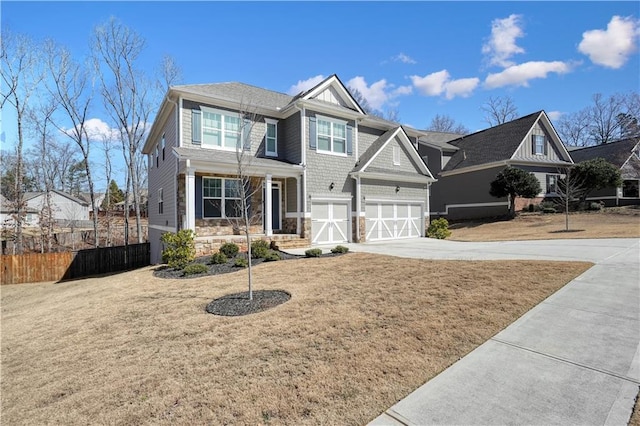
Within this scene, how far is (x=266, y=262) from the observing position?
1060 centimetres

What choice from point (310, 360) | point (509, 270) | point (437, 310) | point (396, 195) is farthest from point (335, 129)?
point (310, 360)

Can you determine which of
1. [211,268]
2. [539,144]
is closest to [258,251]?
[211,268]

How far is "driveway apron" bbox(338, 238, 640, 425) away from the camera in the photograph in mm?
2773

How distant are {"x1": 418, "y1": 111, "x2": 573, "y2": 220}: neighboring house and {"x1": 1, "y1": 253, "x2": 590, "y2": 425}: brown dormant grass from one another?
19.3m

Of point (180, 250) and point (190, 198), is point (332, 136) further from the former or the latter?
point (180, 250)

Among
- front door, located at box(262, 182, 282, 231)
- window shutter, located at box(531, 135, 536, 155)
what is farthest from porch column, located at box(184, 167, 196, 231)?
window shutter, located at box(531, 135, 536, 155)

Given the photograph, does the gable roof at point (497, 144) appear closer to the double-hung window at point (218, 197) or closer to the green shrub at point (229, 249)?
the double-hung window at point (218, 197)

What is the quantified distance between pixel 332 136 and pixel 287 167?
3.30 meters

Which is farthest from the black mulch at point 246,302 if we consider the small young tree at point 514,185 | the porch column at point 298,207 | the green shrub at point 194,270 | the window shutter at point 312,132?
the small young tree at point 514,185

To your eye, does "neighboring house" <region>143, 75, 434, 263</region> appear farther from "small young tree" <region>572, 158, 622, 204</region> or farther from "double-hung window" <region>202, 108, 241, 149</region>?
"small young tree" <region>572, 158, 622, 204</region>

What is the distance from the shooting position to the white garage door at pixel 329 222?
14.8 metres

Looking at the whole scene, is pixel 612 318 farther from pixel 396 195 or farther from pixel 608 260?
pixel 396 195

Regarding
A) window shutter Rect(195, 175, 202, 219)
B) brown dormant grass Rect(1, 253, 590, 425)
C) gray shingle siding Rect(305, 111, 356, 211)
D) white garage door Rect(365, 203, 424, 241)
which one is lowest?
brown dormant grass Rect(1, 253, 590, 425)

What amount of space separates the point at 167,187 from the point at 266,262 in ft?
26.2
